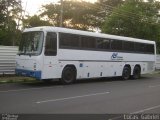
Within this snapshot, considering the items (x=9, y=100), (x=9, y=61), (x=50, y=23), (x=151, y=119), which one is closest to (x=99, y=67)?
(x=9, y=61)

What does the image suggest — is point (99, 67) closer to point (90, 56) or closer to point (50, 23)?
point (90, 56)

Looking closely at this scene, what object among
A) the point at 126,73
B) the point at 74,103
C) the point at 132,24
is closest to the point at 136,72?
the point at 126,73

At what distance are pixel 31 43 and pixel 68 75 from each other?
2.80 m

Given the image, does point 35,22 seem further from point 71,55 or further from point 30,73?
point 30,73

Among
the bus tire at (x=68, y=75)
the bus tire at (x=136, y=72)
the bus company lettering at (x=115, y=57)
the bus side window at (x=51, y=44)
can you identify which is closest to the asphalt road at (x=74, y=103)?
the bus side window at (x=51, y=44)

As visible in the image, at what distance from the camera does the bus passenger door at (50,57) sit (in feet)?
58.0

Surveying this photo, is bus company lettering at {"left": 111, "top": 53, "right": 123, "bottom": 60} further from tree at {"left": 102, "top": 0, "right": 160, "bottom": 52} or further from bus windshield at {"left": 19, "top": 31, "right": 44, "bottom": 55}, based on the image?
tree at {"left": 102, "top": 0, "right": 160, "bottom": 52}

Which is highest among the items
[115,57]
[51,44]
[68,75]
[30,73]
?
[51,44]

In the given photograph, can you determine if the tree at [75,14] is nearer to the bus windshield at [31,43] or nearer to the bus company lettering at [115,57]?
the bus company lettering at [115,57]

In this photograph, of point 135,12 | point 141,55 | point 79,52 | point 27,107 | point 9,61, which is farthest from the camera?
point 135,12

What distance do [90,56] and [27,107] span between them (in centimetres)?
1033

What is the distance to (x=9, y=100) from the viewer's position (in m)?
12.3

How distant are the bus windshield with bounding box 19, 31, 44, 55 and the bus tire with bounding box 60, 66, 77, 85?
2.11m

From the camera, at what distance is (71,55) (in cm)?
1928
